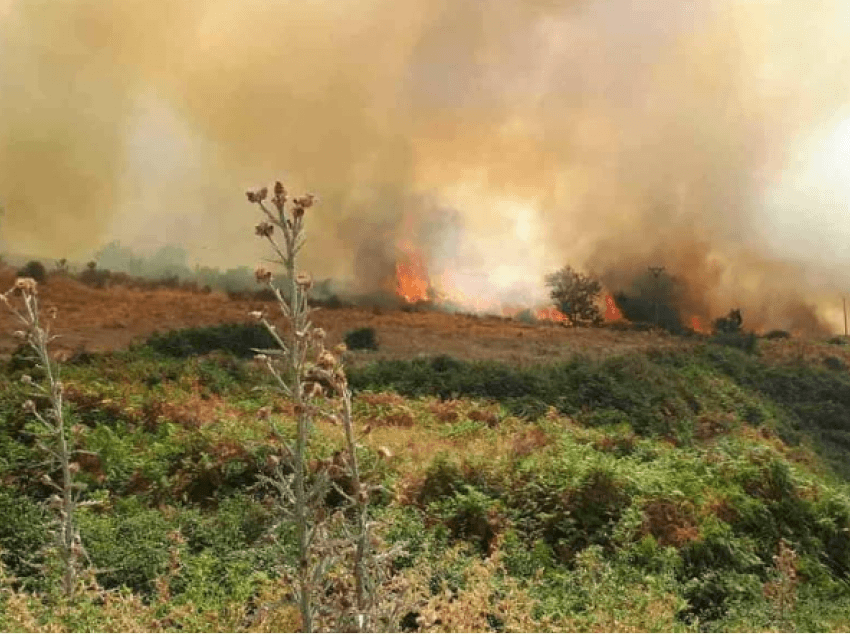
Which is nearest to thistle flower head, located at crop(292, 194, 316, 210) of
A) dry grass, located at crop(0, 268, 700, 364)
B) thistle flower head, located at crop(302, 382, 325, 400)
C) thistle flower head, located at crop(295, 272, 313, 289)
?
thistle flower head, located at crop(295, 272, 313, 289)

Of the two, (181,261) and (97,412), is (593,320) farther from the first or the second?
(97,412)

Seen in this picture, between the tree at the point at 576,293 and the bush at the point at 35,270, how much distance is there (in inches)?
820

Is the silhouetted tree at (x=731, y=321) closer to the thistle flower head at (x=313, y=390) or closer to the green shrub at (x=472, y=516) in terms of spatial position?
the green shrub at (x=472, y=516)

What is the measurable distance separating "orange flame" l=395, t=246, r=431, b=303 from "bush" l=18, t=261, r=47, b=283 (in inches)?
499

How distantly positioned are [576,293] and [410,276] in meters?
8.32

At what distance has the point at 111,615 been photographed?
587cm

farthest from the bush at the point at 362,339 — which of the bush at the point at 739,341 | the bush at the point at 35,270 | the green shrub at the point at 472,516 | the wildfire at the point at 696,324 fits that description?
the green shrub at the point at 472,516

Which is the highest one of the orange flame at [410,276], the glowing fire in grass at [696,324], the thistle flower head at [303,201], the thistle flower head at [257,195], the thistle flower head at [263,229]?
the orange flame at [410,276]

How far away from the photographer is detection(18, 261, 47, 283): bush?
26.3 meters

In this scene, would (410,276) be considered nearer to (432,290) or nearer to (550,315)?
(432,290)

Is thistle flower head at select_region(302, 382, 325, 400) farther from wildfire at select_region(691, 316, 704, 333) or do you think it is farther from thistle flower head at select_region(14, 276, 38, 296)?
wildfire at select_region(691, 316, 704, 333)

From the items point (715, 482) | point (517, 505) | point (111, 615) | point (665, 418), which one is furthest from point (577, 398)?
point (111, 615)

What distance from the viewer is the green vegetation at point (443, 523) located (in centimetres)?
646

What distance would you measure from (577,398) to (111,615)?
16.6 meters
